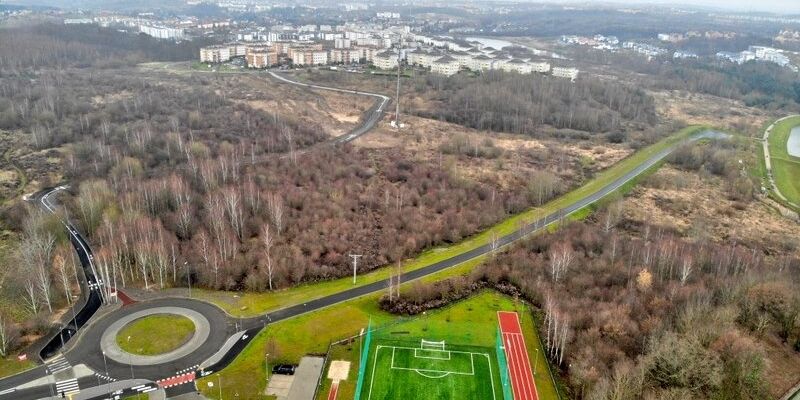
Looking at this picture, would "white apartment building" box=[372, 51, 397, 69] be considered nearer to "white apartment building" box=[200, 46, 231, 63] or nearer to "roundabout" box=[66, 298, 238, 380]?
"white apartment building" box=[200, 46, 231, 63]

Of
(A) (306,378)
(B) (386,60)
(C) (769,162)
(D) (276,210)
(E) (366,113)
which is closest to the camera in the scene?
(A) (306,378)

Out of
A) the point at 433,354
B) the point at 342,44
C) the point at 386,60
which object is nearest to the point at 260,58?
the point at 386,60

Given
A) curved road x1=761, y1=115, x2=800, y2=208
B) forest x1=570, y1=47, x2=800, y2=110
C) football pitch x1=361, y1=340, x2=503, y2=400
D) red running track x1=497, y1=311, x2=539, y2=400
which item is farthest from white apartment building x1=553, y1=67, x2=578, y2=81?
football pitch x1=361, y1=340, x2=503, y2=400

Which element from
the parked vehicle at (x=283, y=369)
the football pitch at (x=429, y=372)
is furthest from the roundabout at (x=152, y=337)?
the football pitch at (x=429, y=372)

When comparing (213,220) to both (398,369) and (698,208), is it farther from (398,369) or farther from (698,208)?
(698,208)

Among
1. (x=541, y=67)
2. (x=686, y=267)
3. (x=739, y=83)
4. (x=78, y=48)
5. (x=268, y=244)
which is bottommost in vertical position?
(x=268, y=244)

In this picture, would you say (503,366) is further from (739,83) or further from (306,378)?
(739,83)

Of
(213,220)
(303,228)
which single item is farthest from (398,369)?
(213,220)
